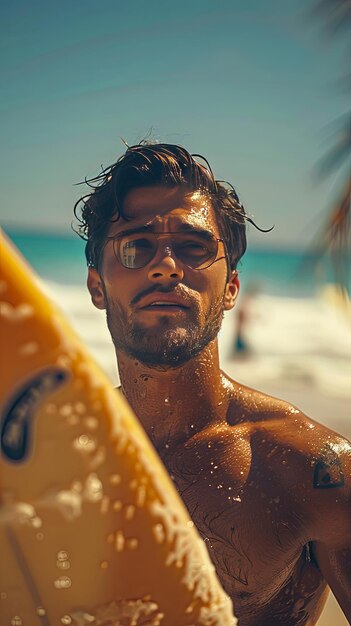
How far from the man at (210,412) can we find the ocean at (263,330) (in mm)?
6946

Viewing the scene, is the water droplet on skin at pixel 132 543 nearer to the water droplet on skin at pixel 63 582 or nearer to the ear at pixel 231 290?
the water droplet on skin at pixel 63 582

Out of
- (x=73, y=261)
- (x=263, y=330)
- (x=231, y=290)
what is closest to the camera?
(x=231, y=290)

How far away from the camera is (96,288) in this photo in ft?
7.37

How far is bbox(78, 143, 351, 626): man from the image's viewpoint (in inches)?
73.6

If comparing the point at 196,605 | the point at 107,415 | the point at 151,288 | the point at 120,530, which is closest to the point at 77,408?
the point at 107,415

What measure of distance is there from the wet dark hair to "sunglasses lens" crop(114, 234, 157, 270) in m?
0.07

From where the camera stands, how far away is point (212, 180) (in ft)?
7.08

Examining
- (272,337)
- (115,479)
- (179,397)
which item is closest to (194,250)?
(179,397)

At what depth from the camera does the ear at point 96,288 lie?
2.21 meters

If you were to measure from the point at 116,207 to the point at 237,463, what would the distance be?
2.39ft

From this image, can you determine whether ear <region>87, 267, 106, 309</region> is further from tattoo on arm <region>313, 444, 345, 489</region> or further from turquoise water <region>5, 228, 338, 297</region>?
turquoise water <region>5, 228, 338, 297</region>

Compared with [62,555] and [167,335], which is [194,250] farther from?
[62,555]

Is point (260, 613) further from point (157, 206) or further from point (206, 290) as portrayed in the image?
point (157, 206)

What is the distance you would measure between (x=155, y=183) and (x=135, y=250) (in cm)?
19
